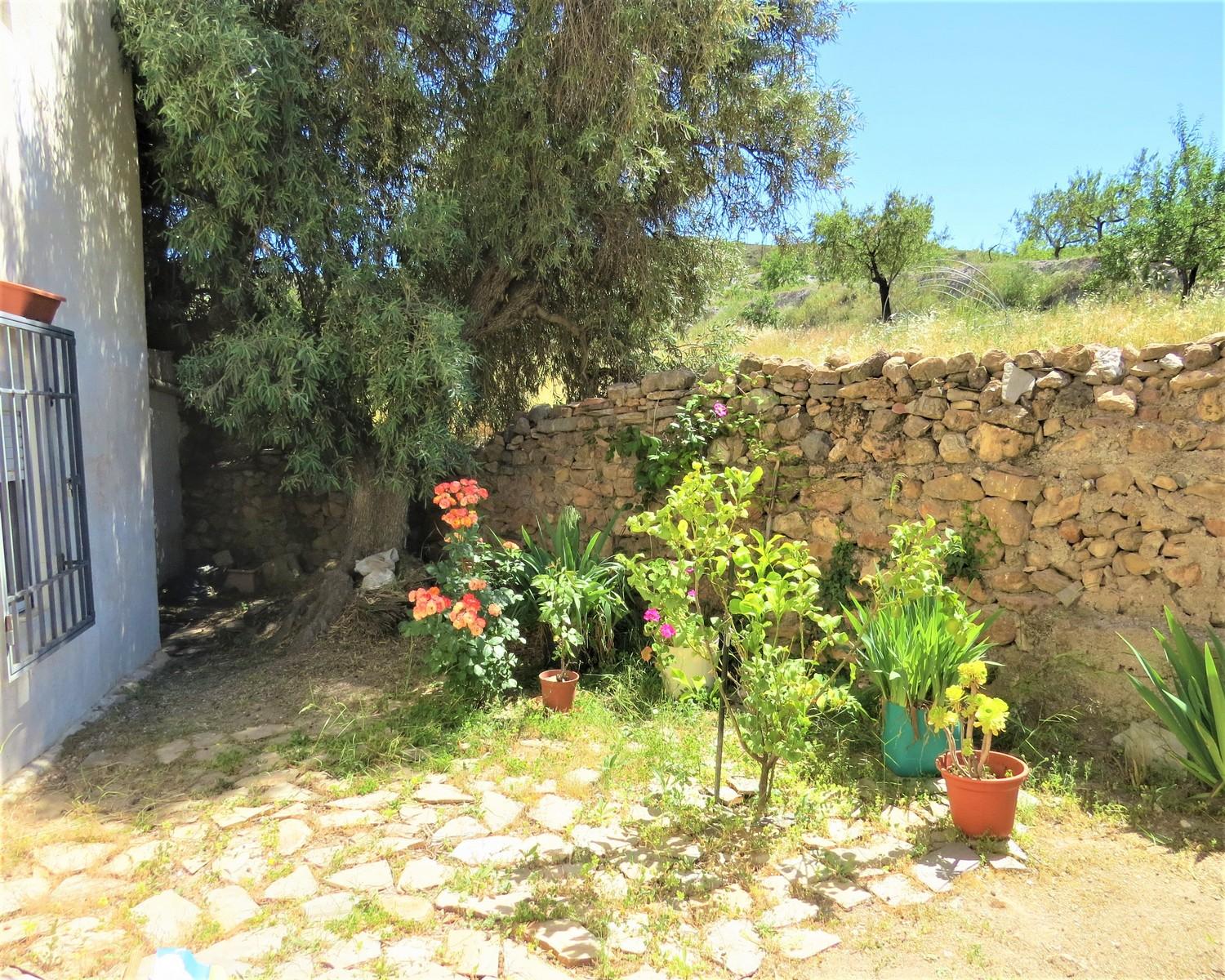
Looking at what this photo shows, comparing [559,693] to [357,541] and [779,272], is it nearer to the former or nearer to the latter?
[357,541]

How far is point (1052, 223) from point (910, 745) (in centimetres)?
2390

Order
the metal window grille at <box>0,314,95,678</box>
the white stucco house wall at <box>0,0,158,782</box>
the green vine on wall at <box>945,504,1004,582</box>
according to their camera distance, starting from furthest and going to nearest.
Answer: the green vine on wall at <box>945,504,1004,582</box>, the white stucco house wall at <box>0,0,158,782</box>, the metal window grille at <box>0,314,95,678</box>

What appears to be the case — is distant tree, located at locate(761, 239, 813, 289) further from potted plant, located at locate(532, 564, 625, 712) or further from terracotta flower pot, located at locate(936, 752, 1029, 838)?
terracotta flower pot, located at locate(936, 752, 1029, 838)

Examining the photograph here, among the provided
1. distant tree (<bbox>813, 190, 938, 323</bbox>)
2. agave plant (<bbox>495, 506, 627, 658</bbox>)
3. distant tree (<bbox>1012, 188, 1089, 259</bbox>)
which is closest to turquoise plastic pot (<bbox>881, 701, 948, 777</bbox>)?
agave plant (<bbox>495, 506, 627, 658</bbox>)

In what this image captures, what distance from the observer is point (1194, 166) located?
13.1m

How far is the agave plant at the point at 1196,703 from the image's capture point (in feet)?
10.5

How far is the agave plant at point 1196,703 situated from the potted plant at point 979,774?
758 millimetres

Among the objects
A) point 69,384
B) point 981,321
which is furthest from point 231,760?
point 981,321

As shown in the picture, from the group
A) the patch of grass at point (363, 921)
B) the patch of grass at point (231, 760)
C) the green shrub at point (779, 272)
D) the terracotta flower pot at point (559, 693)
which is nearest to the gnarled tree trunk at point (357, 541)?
the patch of grass at point (231, 760)

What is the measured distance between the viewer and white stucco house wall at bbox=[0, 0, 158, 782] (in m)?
3.88

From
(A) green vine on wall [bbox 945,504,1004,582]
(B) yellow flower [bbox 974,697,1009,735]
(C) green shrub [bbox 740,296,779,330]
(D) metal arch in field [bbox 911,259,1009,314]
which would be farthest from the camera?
(C) green shrub [bbox 740,296,779,330]

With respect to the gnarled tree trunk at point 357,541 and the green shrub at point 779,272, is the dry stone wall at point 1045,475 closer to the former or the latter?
the gnarled tree trunk at point 357,541

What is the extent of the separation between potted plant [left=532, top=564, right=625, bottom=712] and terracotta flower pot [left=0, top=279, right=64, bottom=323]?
293 cm

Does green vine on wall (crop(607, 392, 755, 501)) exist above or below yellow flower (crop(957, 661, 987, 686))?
above
